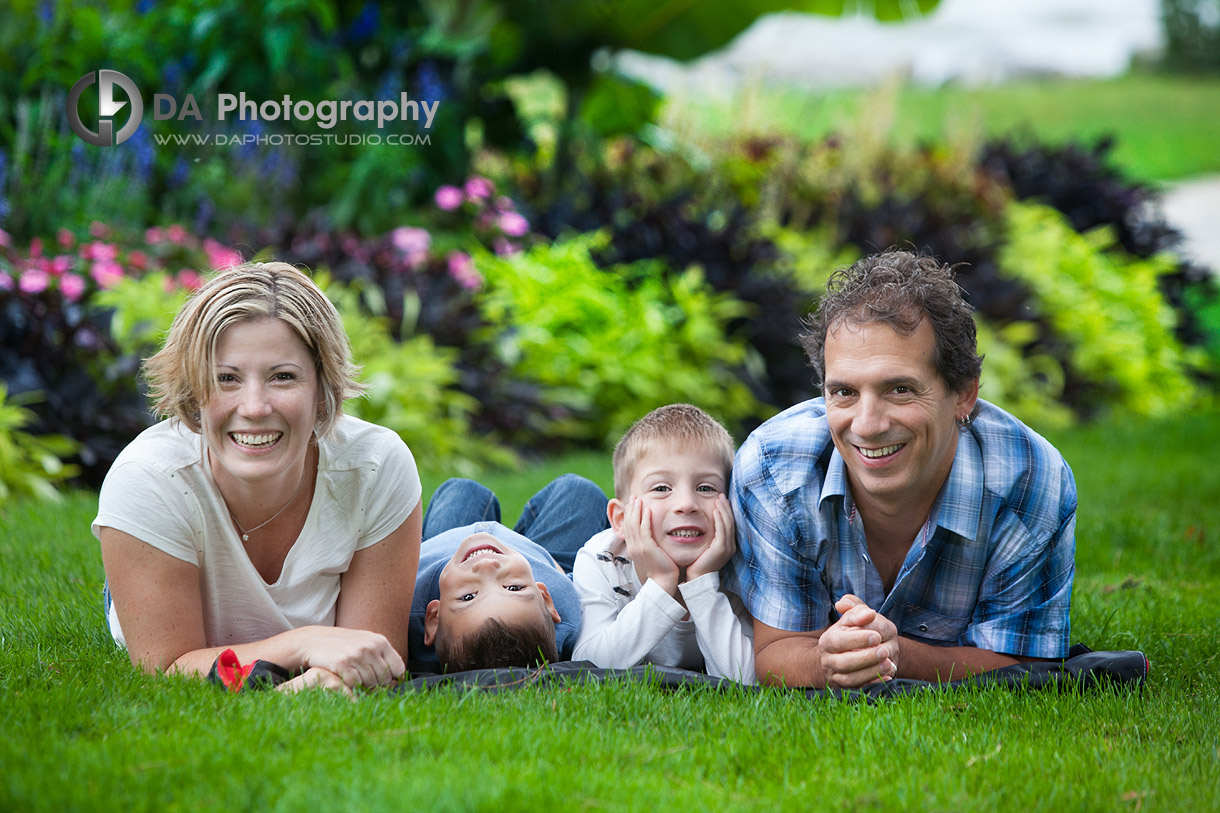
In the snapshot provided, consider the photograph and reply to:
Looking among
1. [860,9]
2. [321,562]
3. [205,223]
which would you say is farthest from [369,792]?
[860,9]

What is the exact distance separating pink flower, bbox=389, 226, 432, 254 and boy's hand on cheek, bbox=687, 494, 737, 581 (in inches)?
194

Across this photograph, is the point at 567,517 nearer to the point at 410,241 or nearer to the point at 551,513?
the point at 551,513

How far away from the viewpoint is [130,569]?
297 cm

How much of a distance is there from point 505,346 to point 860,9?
16.4 ft

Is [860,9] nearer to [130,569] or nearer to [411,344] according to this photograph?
[411,344]

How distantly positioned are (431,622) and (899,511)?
159cm

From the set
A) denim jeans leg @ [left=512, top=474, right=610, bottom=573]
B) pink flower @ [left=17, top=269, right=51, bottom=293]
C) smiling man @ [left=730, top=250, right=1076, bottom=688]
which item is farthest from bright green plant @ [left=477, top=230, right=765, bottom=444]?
smiling man @ [left=730, top=250, right=1076, bottom=688]

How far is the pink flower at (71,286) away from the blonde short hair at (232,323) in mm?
3531

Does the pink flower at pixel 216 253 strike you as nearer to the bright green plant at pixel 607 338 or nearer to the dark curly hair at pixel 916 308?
the bright green plant at pixel 607 338

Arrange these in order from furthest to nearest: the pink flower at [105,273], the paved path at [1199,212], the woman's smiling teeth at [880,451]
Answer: the paved path at [1199,212] < the pink flower at [105,273] < the woman's smiling teeth at [880,451]

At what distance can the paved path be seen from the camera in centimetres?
1727

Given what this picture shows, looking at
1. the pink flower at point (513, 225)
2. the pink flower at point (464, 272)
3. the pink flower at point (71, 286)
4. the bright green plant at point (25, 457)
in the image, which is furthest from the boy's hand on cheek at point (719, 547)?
the pink flower at point (513, 225)

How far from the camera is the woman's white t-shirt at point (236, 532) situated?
2998 mm

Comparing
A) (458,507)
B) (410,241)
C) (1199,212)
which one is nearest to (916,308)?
(458,507)
